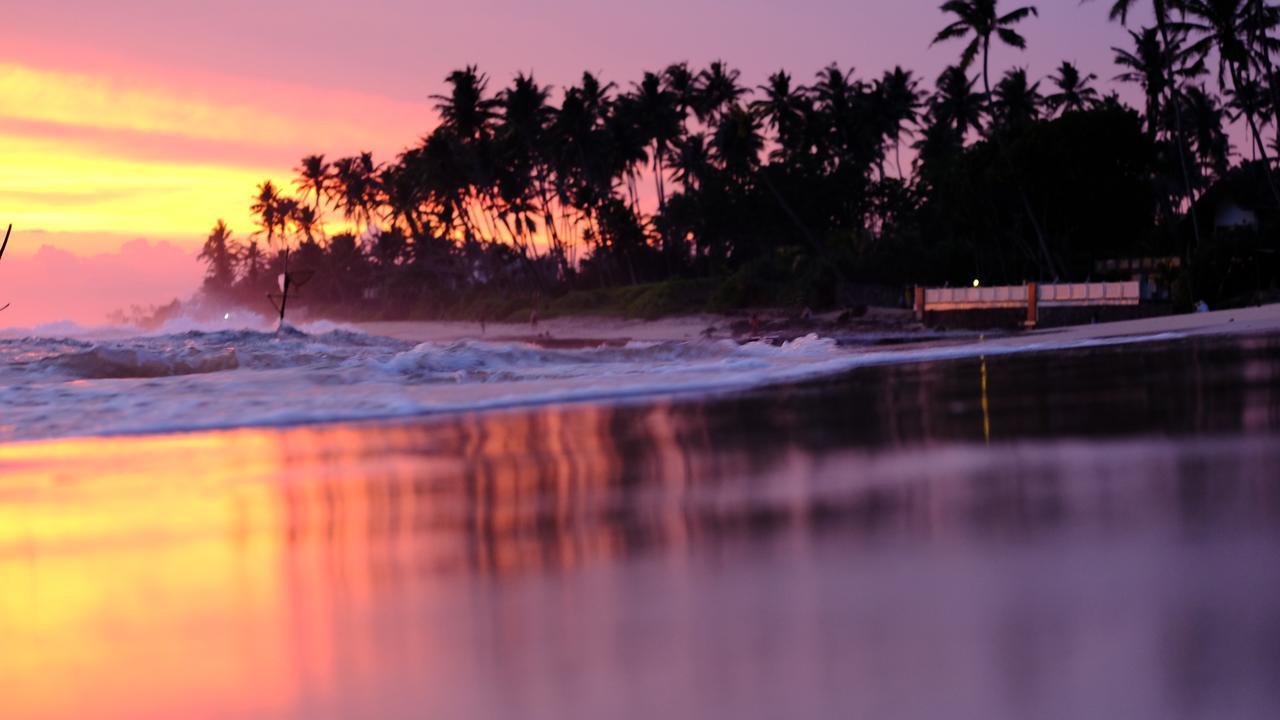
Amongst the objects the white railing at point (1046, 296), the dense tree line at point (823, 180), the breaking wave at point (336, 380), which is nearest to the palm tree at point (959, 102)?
the dense tree line at point (823, 180)

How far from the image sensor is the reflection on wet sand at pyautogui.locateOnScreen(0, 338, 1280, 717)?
2885 millimetres

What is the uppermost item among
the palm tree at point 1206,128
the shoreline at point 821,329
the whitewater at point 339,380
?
the palm tree at point 1206,128

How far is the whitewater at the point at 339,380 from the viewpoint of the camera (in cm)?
1084

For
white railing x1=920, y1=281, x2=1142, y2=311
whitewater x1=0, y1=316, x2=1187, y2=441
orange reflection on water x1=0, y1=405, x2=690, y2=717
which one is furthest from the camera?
white railing x1=920, y1=281, x2=1142, y2=311

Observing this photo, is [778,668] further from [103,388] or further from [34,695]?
[103,388]

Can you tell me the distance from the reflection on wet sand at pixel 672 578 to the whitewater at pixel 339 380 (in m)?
3.16

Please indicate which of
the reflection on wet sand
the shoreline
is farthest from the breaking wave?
the shoreline

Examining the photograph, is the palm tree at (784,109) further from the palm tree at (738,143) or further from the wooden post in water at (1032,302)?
the wooden post in water at (1032,302)

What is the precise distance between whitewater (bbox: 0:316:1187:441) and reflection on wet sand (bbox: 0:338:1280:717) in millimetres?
3161

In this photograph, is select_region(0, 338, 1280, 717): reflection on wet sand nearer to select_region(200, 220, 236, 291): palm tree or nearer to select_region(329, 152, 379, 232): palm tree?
select_region(329, 152, 379, 232): palm tree

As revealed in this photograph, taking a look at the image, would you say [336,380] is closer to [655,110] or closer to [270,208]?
[655,110]

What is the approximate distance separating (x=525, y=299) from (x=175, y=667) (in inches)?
2565

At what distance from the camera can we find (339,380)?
1533 centimetres

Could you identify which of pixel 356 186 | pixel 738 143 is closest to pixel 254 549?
pixel 738 143
